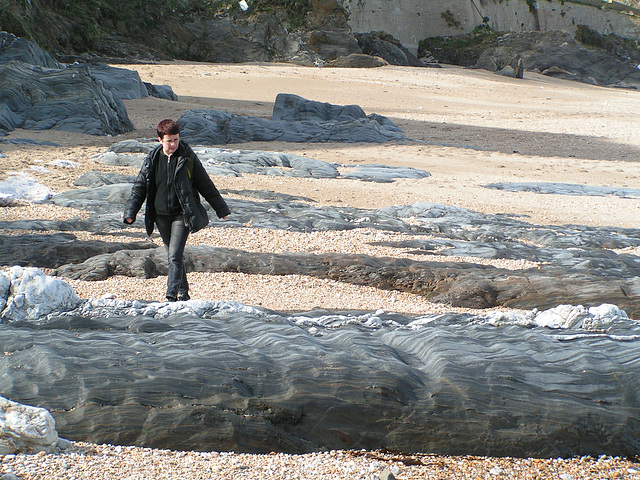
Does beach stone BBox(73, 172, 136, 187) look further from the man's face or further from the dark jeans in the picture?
the man's face

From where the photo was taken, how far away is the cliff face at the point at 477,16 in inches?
1558

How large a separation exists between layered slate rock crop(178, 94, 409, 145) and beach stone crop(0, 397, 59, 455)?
1130 cm

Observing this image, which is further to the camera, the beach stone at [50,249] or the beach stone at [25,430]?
the beach stone at [50,249]

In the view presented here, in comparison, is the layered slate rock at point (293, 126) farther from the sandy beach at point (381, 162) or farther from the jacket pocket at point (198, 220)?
the jacket pocket at point (198, 220)

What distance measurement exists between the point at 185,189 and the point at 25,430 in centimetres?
222

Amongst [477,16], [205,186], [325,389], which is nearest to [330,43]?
[477,16]

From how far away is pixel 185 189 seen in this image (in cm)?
435

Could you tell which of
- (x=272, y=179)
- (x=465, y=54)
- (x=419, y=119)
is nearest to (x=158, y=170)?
(x=272, y=179)

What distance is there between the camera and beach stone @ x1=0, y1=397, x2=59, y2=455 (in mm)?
2387

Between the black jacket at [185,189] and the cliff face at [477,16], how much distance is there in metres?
36.0

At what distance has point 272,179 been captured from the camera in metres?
10.3

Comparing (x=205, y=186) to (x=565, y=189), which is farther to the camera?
(x=565, y=189)

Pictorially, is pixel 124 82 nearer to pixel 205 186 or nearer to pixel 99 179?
pixel 99 179

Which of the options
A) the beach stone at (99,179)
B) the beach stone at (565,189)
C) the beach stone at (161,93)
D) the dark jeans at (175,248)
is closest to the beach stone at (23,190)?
the beach stone at (99,179)
